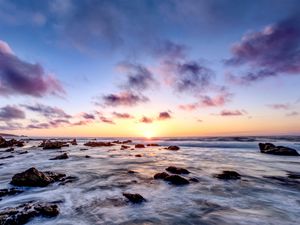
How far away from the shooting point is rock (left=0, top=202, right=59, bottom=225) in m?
6.74

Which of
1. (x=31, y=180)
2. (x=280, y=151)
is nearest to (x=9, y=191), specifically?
(x=31, y=180)

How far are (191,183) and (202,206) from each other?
3938 mm

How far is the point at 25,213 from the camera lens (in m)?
7.30

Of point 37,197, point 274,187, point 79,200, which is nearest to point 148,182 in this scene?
point 79,200

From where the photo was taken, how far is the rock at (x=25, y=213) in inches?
265

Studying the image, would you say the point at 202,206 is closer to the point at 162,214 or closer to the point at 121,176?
the point at 162,214

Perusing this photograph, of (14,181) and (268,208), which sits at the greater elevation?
(14,181)

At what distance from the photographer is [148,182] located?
12.9 metres

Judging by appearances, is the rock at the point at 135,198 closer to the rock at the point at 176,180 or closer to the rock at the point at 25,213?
the rock at the point at 25,213

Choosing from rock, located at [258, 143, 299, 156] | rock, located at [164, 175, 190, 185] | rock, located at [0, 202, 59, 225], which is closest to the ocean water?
rock, located at [0, 202, 59, 225]

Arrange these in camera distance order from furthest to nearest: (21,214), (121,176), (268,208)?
(121,176) < (268,208) < (21,214)

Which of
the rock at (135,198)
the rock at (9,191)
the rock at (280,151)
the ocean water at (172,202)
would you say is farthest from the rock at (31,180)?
the rock at (280,151)

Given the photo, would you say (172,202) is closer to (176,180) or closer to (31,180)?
(176,180)

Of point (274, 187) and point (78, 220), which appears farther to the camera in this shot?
point (274, 187)
